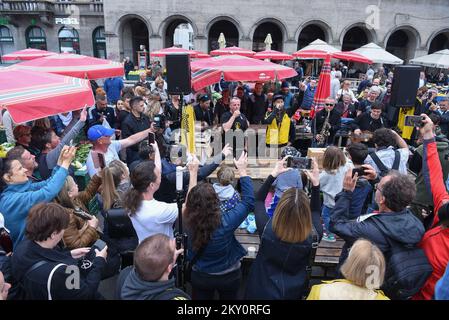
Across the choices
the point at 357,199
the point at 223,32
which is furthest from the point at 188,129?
the point at 223,32

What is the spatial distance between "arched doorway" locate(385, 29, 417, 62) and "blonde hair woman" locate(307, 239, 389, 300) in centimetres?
3073

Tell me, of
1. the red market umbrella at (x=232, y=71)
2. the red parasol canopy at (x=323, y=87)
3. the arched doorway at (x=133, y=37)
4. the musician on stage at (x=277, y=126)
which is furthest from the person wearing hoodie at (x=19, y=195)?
the arched doorway at (x=133, y=37)

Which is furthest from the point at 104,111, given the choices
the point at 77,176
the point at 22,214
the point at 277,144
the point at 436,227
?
the point at 436,227

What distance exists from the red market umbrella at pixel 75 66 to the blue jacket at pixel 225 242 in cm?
481

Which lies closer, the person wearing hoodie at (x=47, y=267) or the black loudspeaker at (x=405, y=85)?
the person wearing hoodie at (x=47, y=267)

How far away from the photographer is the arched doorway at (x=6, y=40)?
3002 cm

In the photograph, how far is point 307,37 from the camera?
28.6 metres

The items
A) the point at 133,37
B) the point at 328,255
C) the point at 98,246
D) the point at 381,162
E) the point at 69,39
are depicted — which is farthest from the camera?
the point at 69,39

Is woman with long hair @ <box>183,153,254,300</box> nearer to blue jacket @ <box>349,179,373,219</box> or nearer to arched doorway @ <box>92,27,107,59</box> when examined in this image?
blue jacket @ <box>349,179,373,219</box>

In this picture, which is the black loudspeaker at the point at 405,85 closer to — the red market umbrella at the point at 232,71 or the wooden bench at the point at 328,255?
the red market umbrella at the point at 232,71

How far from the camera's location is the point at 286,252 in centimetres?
257

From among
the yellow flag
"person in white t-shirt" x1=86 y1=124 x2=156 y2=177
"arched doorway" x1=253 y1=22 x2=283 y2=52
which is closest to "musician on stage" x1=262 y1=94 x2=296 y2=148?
the yellow flag

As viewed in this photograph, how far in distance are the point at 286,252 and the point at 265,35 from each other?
28.4 m

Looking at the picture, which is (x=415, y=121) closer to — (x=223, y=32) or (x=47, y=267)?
(x=47, y=267)
